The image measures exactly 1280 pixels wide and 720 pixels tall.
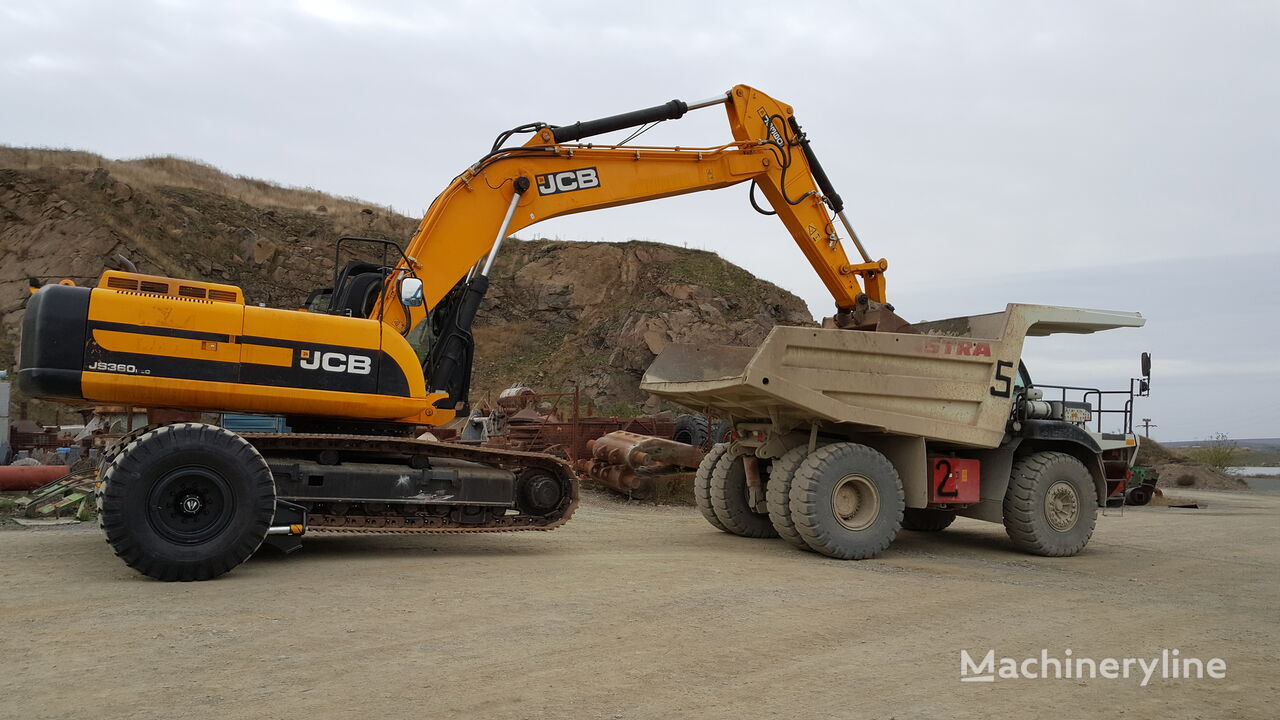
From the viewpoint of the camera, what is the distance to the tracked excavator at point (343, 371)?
7.17 m

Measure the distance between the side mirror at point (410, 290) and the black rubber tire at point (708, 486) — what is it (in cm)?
443

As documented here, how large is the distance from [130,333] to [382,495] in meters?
2.43

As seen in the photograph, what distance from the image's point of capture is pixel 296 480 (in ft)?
26.3

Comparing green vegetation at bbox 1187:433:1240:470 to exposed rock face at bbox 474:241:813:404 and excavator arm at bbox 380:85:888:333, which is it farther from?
excavator arm at bbox 380:85:888:333

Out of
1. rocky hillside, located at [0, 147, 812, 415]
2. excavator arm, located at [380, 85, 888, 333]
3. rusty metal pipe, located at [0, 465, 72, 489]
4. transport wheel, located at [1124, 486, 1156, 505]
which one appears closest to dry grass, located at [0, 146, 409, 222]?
rocky hillside, located at [0, 147, 812, 415]

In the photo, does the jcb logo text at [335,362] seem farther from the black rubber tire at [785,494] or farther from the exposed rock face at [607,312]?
the exposed rock face at [607,312]

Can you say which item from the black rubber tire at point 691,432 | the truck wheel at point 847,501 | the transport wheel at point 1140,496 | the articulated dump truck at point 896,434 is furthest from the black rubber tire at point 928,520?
the transport wheel at point 1140,496

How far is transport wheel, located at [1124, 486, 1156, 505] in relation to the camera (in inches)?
746

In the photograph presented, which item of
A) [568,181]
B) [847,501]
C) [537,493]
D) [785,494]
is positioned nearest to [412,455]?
[537,493]

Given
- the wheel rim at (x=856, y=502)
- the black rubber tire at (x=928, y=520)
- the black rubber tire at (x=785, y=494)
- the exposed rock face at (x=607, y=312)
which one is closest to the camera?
the wheel rim at (x=856, y=502)

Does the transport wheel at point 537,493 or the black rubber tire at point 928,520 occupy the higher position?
the transport wheel at point 537,493

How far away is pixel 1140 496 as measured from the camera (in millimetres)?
19359

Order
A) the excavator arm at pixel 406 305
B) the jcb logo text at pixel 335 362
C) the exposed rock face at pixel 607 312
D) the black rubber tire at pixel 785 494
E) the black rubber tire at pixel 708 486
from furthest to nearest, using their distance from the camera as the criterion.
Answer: the exposed rock face at pixel 607 312 → the black rubber tire at pixel 708 486 → the black rubber tire at pixel 785 494 → the jcb logo text at pixel 335 362 → the excavator arm at pixel 406 305

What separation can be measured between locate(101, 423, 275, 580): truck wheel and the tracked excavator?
1cm
